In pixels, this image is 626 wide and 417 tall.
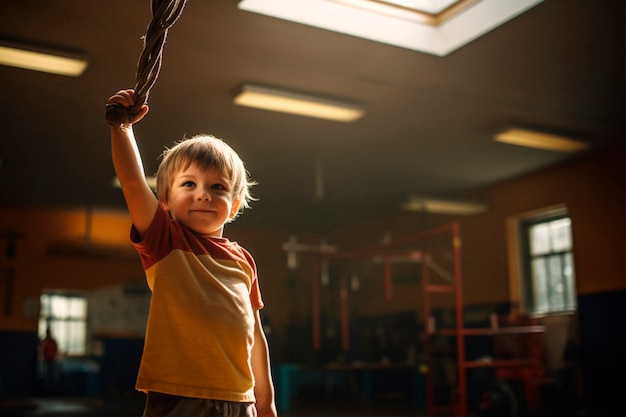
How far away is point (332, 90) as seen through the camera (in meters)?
3.35

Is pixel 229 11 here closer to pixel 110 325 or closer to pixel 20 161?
pixel 20 161

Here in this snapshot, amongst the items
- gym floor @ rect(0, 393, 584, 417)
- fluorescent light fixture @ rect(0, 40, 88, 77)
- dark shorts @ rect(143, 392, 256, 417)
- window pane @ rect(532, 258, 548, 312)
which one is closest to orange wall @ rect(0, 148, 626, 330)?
window pane @ rect(532, 258, 548, 312)

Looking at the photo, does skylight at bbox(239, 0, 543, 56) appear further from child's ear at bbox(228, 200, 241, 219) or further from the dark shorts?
the dark shorts

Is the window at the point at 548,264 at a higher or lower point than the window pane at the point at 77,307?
higher

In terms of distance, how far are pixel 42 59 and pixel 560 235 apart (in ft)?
8.96

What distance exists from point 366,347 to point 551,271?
1127 millimetres

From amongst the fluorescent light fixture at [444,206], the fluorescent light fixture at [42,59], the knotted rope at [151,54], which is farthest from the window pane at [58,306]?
the knotted rope at [151,54]

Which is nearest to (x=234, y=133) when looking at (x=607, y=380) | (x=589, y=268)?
(x=589, y=268)

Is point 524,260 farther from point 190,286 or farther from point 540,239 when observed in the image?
point 190,286

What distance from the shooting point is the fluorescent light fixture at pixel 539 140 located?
3.62 meters

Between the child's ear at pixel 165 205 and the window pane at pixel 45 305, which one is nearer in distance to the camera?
the child's ear at pixel 165 205

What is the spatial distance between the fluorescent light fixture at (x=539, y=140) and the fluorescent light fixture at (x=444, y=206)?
42 cm

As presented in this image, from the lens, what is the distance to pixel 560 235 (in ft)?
11.9

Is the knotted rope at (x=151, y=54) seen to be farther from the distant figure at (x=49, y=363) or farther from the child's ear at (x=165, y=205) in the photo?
the distant figure at (x=49, y=363)
